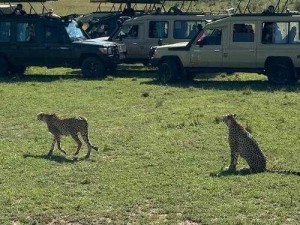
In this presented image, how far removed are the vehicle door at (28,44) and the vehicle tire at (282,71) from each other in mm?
7028

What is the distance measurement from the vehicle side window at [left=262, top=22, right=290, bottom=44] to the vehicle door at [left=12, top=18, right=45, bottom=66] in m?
6.80

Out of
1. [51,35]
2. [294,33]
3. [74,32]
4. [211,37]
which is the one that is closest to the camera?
[294,33]

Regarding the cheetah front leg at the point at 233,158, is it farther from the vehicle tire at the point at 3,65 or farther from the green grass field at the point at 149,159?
the vehicle tire at the point at 3,65

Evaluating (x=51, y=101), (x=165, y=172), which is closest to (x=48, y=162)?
(x=165, y=172)

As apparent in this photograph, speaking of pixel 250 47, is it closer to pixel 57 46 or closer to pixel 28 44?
pixel 57 46

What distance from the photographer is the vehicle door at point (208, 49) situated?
2056 centimetres

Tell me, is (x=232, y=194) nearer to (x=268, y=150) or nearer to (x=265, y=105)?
(x=268, y=150)

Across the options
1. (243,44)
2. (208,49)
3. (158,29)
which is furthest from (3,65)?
(243,44)

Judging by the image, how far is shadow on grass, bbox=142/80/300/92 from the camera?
64.5 ft

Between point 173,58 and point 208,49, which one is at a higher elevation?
point 208,49

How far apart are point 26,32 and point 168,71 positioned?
15.8ft

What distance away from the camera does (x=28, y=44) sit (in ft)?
75.2

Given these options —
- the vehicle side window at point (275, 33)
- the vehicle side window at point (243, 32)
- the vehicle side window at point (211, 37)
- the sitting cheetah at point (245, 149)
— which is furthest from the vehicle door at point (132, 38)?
the sitting cheetah at point (245, 149)

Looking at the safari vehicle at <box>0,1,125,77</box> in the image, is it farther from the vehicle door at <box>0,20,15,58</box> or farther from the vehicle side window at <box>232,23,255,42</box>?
the vehicle side window at <box>232,23,255,42</box>
